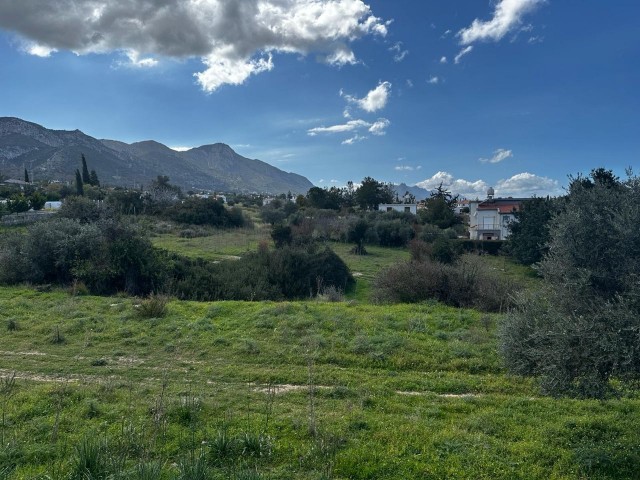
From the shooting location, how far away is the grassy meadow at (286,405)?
480 cm

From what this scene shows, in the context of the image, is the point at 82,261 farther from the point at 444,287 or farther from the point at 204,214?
the point at 204,214

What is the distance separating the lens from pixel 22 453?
192 inches

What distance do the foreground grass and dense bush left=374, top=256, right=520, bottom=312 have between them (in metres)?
3.97

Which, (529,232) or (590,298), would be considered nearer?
(590,298)

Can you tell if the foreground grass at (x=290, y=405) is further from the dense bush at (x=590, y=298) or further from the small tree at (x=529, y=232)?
the small tree at (x=529, y=232)

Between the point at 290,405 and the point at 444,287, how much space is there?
11.0 meters

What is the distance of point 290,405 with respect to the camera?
665 cm

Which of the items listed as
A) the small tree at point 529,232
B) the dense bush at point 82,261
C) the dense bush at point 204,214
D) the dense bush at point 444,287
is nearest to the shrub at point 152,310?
the dense bush at point 82,261

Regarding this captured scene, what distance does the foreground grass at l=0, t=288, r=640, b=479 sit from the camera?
4.84 metres

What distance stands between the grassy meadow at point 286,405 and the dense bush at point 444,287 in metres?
3.31

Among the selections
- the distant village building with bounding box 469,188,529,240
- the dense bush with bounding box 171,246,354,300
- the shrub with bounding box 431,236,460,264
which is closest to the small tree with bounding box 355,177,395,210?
the distant village building with bounding box 469,188,529,240

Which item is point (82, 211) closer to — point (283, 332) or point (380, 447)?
point (283, 332)

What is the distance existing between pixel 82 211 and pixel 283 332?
21681mm

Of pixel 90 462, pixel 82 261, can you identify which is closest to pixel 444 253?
pixel 82 261
